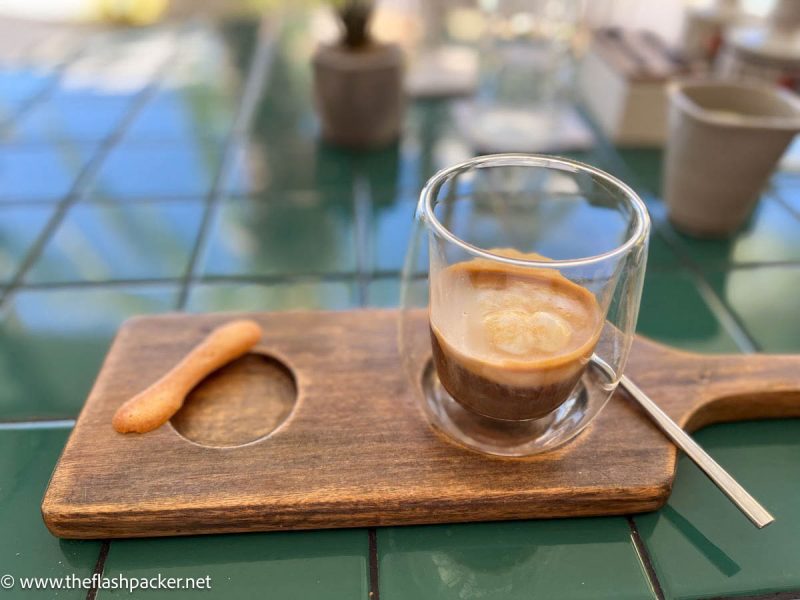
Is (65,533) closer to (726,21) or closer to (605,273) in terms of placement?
(605,273)

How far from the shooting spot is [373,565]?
1.03 ft

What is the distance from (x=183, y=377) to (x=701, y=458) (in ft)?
0.95

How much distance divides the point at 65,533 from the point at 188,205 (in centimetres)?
38

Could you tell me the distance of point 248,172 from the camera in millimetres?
692

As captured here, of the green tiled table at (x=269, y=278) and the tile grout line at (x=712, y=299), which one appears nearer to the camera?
the green tiled table at (x=269, y=278)

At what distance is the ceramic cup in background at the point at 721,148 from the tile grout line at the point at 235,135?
43 centimetres

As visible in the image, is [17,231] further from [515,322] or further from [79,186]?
[515,322]

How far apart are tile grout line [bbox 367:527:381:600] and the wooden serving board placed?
1cm

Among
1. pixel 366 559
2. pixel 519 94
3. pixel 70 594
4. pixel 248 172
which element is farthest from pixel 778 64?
pixel 70 594

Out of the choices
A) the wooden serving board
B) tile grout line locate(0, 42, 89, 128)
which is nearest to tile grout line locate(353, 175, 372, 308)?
the wooden serving board

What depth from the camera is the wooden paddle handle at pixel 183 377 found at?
13.8 inches

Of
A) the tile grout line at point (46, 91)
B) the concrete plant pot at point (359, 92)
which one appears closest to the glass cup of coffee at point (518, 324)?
the concrete plant pot at point (359, 92)

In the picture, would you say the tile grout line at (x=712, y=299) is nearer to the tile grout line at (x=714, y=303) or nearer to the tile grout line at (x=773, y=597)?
the tile grout line at (x=714, y=303)

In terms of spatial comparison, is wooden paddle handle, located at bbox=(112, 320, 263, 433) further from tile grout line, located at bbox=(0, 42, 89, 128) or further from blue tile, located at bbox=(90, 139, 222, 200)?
tile grout line, located at bbox=(0, 42, 89, 128)
